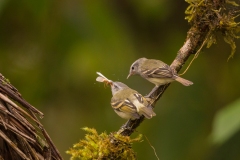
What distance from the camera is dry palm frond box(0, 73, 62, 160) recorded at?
11.3 ft

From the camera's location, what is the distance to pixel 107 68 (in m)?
7.48

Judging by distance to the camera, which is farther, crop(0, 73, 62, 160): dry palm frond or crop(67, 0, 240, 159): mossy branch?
crop(67, 0, 240, 159): mossy branch

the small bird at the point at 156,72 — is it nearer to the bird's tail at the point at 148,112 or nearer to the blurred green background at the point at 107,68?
the bird's tail at the point at 148,112

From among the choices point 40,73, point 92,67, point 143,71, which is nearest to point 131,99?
point 143,71

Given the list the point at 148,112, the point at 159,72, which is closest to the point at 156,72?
the point at 159,72

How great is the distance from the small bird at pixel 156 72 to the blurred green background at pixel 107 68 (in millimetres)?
1630

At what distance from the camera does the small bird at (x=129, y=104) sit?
4.13 m

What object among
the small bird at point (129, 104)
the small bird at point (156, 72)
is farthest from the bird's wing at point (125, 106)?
the small bird at point (156, 72)

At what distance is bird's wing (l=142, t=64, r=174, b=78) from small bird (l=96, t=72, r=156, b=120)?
220mm

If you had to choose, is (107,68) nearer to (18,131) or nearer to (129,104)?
(129,104)

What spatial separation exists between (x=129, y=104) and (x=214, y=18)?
863 mm

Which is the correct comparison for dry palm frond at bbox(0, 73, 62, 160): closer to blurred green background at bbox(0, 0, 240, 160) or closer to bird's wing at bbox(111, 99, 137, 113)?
bird's wing at bbox(111, 99, 137, 113)

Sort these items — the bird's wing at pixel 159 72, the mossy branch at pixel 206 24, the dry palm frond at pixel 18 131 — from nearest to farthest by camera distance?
the dry palm frond at pixel 18 131 → the mossy branch at pixel 206 24 → the bird's wing at pixel 159 72

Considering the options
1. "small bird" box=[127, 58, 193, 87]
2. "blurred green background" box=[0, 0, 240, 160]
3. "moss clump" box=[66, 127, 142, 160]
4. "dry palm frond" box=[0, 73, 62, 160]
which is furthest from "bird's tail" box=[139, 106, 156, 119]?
"blurred green background" box=[0, 0, 240, 160]
